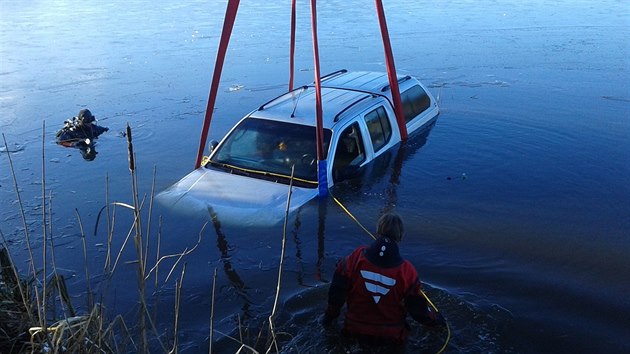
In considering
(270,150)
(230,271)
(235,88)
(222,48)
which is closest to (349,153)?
(270,150)

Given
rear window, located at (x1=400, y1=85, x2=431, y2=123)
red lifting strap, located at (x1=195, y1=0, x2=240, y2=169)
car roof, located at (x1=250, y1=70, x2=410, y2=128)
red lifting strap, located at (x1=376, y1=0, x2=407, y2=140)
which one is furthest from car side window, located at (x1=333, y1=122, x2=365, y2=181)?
rear window, located at (x1=400, y1=85, x2=431, y2=123)

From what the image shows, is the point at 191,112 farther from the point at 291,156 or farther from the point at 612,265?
the point at 612,265

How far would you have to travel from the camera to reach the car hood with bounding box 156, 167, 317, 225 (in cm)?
721

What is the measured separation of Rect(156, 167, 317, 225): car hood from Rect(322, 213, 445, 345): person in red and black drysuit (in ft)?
8.75

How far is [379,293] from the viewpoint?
4.36 meters

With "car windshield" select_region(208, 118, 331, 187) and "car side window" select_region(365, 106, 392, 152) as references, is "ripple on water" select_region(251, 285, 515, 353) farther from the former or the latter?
"car side window" select_region(365, 106, 392, 152)

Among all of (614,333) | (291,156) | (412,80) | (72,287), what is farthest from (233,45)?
(614,333)

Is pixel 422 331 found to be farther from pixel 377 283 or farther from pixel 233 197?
pixel 233 197

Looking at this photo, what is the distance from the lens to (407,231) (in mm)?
7723

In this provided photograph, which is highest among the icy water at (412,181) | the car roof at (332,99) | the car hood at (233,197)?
the car roof at (332,99)

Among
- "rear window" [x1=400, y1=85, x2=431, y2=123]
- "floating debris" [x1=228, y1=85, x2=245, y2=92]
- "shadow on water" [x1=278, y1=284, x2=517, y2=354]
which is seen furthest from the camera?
"floating debris" [x1=228, y1=85, x2=245, y2=92]

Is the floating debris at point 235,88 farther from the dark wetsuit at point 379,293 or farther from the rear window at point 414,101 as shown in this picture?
the dark wetsuit at point 379,293

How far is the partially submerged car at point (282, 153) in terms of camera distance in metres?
7.45

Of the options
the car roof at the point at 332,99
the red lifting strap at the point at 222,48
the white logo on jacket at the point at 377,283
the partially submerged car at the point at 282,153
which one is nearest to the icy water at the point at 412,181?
the partially submerged car at the point at 282,153
